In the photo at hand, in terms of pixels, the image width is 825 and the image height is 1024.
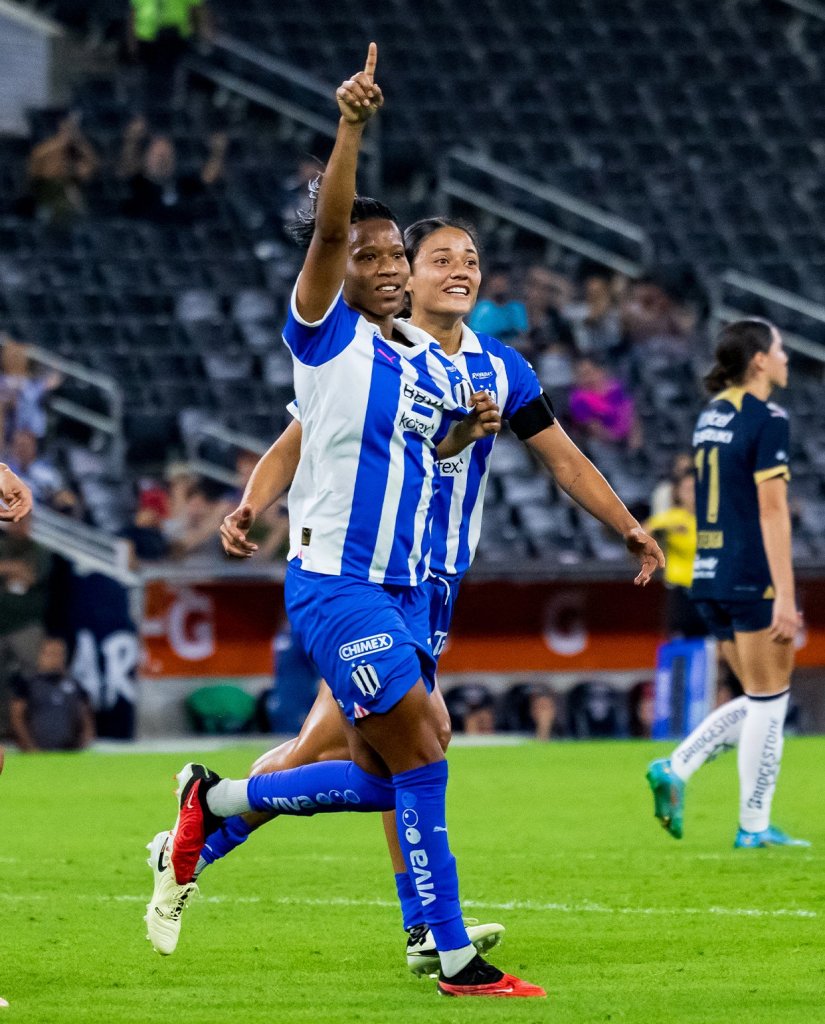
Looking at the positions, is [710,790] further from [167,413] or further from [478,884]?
[167,413]

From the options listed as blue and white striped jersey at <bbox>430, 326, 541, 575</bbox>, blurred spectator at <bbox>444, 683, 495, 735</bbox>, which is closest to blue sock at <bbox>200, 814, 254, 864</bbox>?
blue and white striped jersey at <bbox>430, 326, 541, 575</bbox>

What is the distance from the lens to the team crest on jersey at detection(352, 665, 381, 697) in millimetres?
5211

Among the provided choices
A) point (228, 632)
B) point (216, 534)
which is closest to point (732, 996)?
point (228, 632)

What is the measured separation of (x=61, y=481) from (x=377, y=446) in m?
11.1

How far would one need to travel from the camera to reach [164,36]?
2155 centimetres

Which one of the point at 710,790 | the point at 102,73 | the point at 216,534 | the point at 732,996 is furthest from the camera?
the point at 102,73

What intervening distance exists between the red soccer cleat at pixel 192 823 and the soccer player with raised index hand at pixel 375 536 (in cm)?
35

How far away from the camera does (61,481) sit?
16172 millimetres

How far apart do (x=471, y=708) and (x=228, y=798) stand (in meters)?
9.31

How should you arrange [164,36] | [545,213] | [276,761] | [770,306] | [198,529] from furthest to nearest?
[545,213] < [164,36] < [770,306] < [198,529] < [276,761]

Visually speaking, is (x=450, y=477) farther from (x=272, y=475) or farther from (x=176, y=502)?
(x=176, y=502)

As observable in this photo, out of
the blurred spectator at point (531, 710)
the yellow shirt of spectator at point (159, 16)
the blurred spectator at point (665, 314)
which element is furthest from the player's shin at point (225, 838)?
the yellow shirt of spectator at point (159, 16)

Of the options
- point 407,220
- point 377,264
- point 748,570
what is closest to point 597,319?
point 407,220

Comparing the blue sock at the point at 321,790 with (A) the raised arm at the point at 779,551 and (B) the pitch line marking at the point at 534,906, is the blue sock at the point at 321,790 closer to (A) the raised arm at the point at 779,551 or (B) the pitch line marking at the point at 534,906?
(B) the pitch line marking at the point at 534,906
